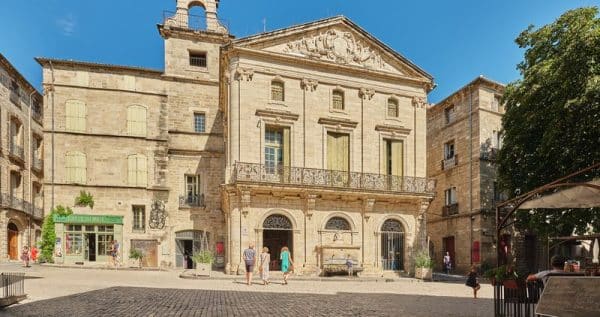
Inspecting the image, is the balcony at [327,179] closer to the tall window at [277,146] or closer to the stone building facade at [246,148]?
the stone building facade at [246,148]

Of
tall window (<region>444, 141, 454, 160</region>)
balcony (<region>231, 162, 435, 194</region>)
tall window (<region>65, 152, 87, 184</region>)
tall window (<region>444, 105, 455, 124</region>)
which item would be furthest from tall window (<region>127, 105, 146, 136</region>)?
tall window (<region>444, 105, 455, 124</region>)

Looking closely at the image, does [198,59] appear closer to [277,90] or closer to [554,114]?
[277,90]

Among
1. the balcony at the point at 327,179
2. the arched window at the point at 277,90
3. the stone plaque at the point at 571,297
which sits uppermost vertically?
the arched window at the point at 277,90

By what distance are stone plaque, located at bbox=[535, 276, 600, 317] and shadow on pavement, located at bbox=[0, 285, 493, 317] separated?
10.8 feet

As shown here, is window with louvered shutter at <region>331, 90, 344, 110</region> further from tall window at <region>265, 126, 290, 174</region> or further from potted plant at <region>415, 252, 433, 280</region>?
potted plant at <region>415, 252, 433, 280</region>

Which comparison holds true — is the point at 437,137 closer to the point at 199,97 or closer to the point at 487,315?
the point at 199,97

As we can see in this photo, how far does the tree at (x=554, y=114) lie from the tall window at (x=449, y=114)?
9335 millimetres

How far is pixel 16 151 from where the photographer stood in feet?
91.8

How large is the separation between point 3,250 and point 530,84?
27377 mm

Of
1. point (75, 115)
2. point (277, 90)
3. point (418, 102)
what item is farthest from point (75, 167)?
point (418, 102)

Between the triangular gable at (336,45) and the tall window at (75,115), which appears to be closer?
the triangular gable at (336,45)

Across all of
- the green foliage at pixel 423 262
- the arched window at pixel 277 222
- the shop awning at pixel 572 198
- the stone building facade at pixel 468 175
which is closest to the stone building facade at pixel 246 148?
the arched window at pixel 277 222

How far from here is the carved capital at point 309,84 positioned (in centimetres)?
2250

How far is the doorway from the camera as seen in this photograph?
1053 inches
